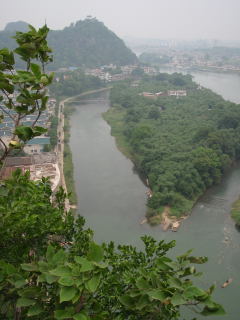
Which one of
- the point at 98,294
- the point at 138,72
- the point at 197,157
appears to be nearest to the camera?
the point at 98,294

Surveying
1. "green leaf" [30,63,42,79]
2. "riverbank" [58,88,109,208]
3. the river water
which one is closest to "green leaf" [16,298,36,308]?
"green leaf" [30,63,42,79]

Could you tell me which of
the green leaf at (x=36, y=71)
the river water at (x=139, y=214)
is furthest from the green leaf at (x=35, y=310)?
the river water at (x=139, y=214)

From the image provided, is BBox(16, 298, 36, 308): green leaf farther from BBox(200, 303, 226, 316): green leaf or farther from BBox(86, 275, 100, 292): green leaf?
BBox(200, 303, 226, 316): green leaf

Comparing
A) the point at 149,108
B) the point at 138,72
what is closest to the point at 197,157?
the point at 149,108

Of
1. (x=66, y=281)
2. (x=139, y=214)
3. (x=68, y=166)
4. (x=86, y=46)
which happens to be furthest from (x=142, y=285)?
(x=86, y=46)

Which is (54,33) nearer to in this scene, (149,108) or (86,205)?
(149,108)

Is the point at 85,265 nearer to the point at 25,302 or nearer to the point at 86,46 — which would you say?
the point at 25,302

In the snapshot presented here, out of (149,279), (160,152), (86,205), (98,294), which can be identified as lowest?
(86,205)
